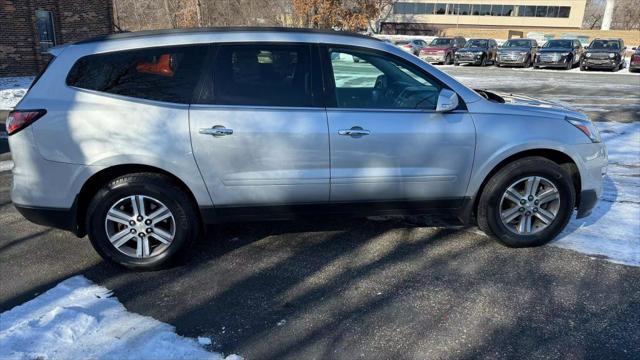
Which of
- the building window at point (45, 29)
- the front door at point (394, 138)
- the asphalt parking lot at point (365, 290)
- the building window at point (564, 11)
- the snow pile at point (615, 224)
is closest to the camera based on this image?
the asphalt parking lot at point (365, 290)

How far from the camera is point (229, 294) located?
352 centimetres

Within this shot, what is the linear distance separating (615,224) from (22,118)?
5.18m

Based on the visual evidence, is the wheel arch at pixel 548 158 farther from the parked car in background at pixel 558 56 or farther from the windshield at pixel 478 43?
the windshield at pixel 478 43

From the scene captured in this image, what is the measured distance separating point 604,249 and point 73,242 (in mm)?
4588

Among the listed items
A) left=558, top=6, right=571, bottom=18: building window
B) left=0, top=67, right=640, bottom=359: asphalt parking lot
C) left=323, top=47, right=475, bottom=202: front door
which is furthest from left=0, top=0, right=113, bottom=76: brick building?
left=558, top=6, right=571, bottom=18: building window

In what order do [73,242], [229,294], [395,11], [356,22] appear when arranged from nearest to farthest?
[229,294] → [73,242] → [356,22] → [395,11]

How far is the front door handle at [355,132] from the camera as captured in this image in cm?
372

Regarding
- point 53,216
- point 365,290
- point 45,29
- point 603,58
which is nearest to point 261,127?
point 365,290

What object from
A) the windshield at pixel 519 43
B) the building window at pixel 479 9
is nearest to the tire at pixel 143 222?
the windshield at pixel 519 43

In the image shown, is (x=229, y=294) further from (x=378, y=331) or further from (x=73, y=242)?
(x=73, y=242)

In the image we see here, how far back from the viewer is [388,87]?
404 centimetres

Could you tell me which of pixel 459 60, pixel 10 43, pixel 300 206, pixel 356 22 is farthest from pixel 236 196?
pixel 459 60

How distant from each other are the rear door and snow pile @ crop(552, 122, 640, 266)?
2.38 metres

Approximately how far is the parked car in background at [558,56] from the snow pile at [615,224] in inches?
845
